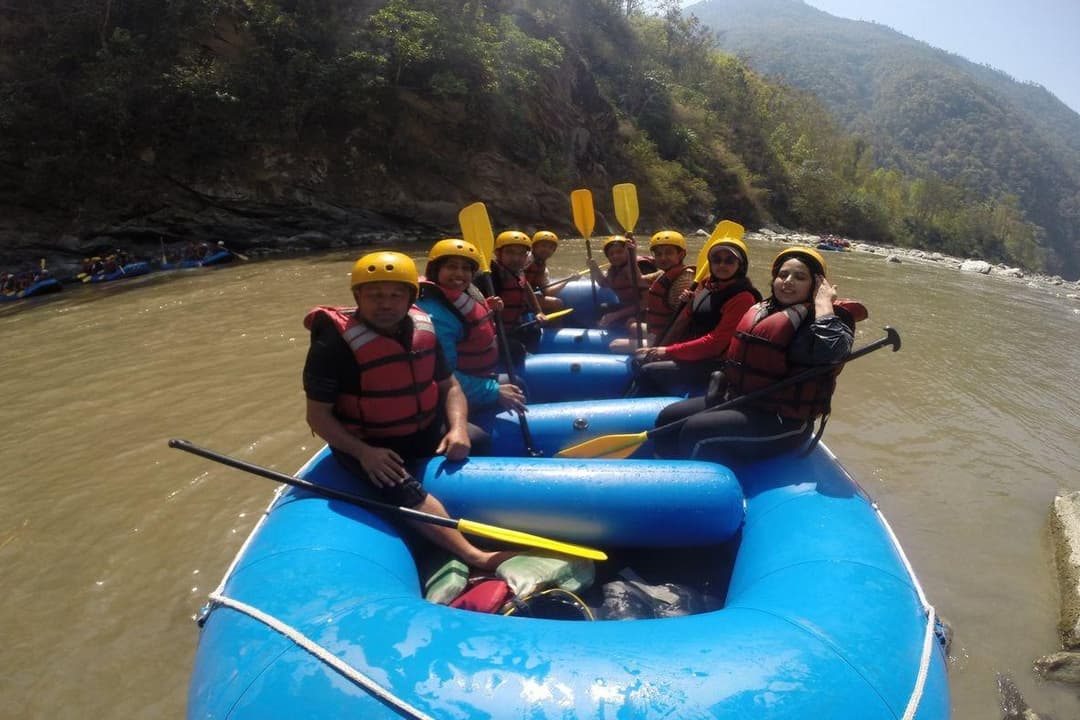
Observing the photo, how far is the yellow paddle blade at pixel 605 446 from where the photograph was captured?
2.81m

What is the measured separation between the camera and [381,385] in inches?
91.4

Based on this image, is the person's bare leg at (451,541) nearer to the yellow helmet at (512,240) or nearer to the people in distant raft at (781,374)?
the people in distant raft at (781,374)

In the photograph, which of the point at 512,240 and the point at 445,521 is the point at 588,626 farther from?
the point at 512,240

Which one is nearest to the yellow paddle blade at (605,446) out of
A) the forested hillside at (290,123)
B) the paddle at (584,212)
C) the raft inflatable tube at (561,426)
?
the raft inflatable tube at (561,426)

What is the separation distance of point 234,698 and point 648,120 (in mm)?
26843

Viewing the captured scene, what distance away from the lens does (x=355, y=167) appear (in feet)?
46.9

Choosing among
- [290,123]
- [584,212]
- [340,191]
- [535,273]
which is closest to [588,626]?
[535,273]

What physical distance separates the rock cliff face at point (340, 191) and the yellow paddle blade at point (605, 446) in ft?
40.2

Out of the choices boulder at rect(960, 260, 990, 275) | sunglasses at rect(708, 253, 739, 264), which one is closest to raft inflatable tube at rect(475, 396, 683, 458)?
sunglasses at rect(708, 253, 739, 264)

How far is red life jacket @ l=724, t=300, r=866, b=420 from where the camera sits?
2555 millimetres

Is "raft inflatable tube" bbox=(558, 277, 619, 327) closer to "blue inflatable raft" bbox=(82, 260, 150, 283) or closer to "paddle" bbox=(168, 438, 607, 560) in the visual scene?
"paddle" bbox=(168, 438, 607, 560)

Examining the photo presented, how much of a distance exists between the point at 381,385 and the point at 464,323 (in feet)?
3.10

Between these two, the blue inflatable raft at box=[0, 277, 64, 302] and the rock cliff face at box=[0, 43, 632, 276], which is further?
the rock cliff face at box=[0, 43, 632, 276]

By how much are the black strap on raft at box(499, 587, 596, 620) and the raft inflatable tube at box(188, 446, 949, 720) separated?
0.37 metres
